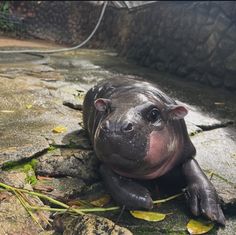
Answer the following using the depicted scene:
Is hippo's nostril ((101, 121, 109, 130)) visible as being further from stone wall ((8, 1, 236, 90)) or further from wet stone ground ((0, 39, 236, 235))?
stone wall ((8, 1, 236, 90))

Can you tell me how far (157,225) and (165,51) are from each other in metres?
7.05

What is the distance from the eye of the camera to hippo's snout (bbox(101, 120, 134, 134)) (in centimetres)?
280

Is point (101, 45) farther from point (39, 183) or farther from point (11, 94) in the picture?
point (39, 183)

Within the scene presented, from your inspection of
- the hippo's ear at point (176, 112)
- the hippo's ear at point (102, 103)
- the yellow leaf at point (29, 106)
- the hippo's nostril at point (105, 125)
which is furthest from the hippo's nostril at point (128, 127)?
the yellow leaf at point (29, 106)

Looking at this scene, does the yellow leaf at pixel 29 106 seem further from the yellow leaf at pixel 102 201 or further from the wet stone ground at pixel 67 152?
the yellow leaf at pixel 102 201

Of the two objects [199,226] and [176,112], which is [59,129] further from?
[199,226]

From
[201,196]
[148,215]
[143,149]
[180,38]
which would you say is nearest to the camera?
[143,149]

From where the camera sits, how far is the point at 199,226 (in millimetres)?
A: 3014

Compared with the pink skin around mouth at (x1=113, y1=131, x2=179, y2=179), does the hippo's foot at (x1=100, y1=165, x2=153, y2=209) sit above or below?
below

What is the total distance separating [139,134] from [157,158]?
0.99ft

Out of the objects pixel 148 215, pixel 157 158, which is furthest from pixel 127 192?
pixel 157 158

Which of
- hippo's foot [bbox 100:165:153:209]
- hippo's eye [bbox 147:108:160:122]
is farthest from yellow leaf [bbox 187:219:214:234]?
hippo's eye [bbox 147:108:160:122]

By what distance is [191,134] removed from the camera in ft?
16.0

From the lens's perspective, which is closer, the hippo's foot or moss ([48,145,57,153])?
the hippo's foot
